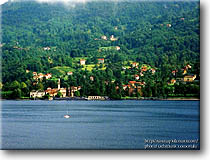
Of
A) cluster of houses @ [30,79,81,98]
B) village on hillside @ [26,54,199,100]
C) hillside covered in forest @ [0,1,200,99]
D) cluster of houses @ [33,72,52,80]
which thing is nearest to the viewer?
hillside covered in forest @ [0,1,200,99]

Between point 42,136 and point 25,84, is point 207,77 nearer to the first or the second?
point 42,136

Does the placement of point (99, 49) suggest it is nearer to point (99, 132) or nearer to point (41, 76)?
point (41, 76)

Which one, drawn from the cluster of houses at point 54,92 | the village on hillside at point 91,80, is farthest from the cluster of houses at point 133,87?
the cluster of houses at point 54,92

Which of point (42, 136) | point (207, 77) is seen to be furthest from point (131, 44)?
point (207, 77)

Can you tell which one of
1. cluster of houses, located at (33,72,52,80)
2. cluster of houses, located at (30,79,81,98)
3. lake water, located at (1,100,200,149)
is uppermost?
cluster of houses, located at (33,72,52,80)

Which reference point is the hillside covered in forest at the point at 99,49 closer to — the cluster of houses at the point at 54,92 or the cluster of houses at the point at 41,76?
the cluster of houses at the point at 41,76

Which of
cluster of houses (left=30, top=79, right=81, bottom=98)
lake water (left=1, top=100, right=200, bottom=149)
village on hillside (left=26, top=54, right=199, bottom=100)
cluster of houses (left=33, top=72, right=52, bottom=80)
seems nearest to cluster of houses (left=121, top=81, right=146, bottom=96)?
village on hillside (left=26, top=54, right=199, bottom=100)

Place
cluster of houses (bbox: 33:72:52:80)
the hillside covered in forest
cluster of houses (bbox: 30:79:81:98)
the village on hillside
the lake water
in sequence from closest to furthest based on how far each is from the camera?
the lake water < the hillside covered in forest < the village on hillside < cluster of houses (bbox: 30:79:81:98) < cluster of houses (bbox: 33:72:52:80)

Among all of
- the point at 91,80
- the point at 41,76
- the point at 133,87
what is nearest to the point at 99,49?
the point at 41,76

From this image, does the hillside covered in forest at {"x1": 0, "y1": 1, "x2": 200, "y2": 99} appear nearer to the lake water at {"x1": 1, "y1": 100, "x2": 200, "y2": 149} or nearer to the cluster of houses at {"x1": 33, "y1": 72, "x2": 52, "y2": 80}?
Result: the cluster of houses at {"x1": 33, "y1": 72, "x2": 52, "y2": 80}
